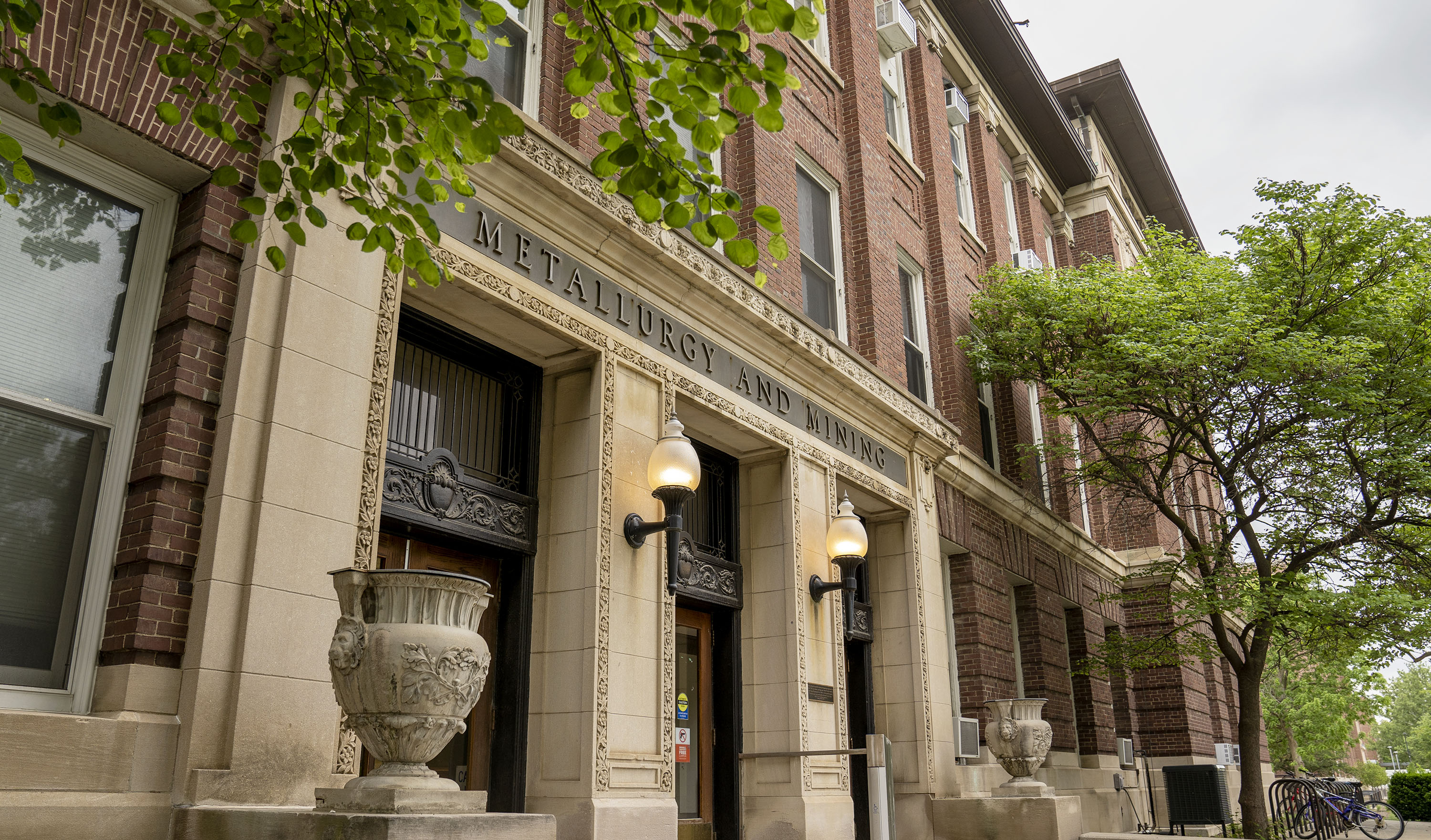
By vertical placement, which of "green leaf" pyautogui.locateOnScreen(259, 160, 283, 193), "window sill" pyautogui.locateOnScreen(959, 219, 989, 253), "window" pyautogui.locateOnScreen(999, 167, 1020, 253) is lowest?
"green leaf" pyautogui.locateOnScreen(259, 160, 283, 193)

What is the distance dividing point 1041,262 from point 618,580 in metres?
16.5

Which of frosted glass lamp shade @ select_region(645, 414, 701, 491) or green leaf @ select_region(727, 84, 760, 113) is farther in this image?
frosted glass lamp shade @ select_region(645, 414, 701, 491)

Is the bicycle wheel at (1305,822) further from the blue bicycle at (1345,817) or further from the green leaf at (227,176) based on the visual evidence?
the green leaf at (227,176)

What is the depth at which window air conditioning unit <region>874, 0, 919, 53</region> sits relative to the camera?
55.5 feet

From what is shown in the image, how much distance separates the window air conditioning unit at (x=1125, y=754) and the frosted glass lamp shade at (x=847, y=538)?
11.3 m

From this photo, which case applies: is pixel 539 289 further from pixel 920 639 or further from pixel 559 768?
pixel 920 639

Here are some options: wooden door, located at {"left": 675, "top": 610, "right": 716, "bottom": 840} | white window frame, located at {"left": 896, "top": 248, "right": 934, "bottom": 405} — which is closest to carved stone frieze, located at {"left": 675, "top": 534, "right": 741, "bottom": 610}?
wooden door, located at {"left": 675, "top": 610, "right": 716, "bottom": 840}

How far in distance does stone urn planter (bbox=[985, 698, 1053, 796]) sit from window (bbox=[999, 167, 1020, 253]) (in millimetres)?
10659

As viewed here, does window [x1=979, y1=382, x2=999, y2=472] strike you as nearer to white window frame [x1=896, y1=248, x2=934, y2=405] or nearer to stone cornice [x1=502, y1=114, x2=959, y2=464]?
white window frame [x1=896, y1=248, x2=934, y2=405]

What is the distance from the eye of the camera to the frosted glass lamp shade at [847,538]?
11.1m

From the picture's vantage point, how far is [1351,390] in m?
14.8

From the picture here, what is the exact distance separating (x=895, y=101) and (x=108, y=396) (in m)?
14.9

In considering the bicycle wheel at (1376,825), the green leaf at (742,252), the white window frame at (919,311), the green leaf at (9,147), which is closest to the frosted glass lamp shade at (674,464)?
the green leaf at (742,252)

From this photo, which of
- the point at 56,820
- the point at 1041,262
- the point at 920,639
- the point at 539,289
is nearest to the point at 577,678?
the point at 539,289
